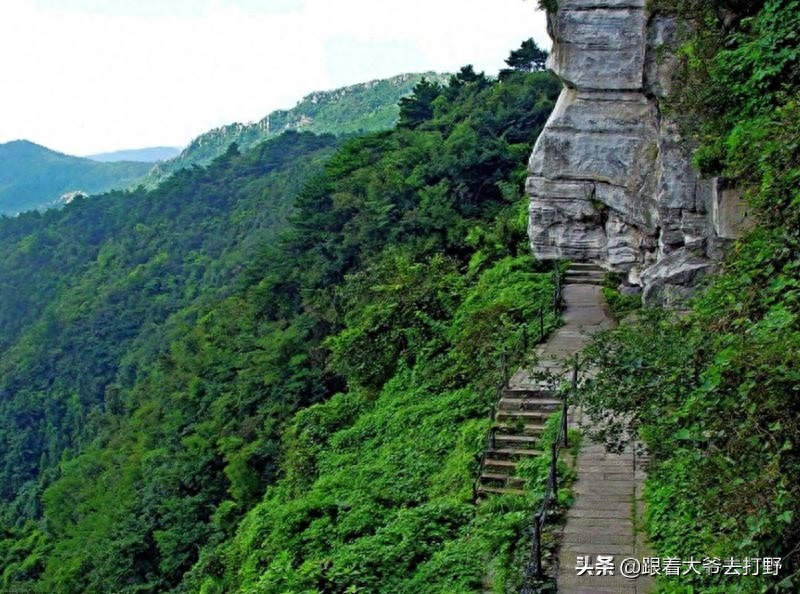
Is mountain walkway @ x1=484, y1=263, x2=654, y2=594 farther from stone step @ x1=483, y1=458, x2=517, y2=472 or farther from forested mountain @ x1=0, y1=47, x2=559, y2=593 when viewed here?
forested mountain @ x1=0, y1=47, x2=559, y2=593

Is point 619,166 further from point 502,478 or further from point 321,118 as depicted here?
point 321,118

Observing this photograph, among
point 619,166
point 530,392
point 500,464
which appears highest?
point 619,166

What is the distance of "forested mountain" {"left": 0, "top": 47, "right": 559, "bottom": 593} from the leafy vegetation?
7.22ft

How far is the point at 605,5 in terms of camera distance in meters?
12.0

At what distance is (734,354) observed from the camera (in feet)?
19.9

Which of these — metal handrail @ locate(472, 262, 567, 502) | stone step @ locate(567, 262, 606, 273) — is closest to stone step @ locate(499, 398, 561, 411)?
metal handrail @ locate(472, 262, 567, 502)

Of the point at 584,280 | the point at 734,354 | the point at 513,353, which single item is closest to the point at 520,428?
the point at 513,353

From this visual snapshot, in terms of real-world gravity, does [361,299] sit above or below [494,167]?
below

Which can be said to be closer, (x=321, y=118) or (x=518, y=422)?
(x=518, y=422)

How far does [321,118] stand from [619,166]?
106 metres

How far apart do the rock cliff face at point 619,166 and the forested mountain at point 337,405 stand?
120 inches

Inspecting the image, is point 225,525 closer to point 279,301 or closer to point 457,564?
point 279,301

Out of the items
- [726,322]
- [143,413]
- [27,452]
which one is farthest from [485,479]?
[27,452]

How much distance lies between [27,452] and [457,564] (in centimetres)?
5249
